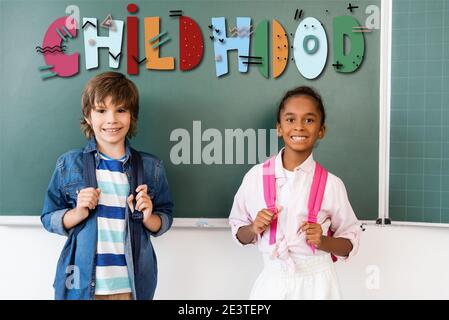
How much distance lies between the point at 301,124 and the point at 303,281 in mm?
486

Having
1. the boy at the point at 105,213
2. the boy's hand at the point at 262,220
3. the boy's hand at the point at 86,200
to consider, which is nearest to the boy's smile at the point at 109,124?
the boy at the point at 105,213

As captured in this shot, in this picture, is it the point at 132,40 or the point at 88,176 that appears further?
the point at 132,40

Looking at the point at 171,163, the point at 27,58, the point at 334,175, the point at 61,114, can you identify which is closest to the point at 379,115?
the point at 334,175

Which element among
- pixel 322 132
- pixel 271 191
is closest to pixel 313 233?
pixel 271 191

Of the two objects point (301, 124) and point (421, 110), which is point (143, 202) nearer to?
point (301, 124)

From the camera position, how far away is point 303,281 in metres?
1.62

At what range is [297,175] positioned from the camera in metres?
1.66

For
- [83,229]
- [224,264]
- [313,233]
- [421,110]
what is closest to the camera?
[313,233]

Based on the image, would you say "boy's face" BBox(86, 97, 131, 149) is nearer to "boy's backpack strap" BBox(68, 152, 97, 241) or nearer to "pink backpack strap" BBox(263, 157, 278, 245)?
"boy's backpack strap" BBox(68, 152, 97, 241)

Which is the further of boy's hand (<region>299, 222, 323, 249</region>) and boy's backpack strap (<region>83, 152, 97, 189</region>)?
boy's backpack strap (<region>83, 152, 97, 189</region>)

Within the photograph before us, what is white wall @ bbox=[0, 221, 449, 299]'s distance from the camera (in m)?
1.86

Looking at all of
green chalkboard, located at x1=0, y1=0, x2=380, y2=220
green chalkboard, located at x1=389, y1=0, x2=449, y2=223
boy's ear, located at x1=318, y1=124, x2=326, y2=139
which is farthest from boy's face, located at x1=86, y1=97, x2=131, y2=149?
green chalkboard, located at x1=389, y1=0, x2=449, y2=223

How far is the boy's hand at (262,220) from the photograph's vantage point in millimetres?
1587

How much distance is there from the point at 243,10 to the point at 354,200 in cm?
77
